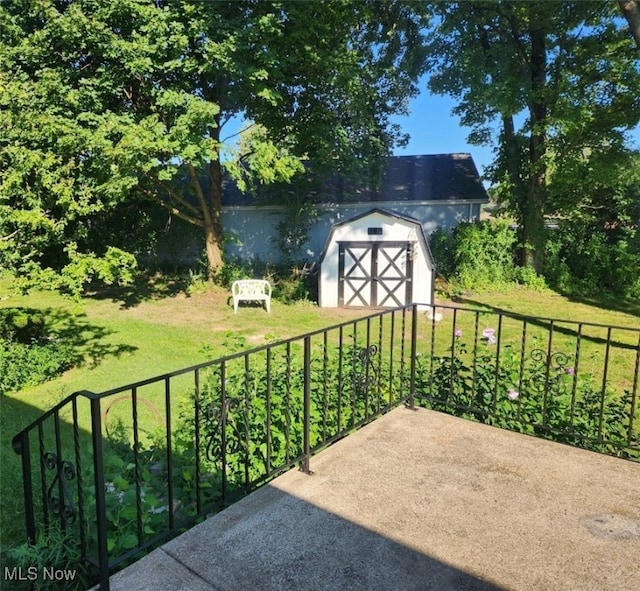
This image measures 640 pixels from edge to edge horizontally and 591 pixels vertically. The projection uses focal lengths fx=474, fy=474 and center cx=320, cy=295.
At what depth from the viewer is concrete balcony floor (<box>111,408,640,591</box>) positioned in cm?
193

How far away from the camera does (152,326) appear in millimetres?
9672

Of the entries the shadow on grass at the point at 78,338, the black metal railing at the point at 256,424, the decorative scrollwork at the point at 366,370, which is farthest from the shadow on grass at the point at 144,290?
the decorative scrollwork at the point at 366,370

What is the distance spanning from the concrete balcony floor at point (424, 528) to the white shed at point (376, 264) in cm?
876

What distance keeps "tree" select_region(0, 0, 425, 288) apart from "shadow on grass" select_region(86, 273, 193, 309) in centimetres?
274

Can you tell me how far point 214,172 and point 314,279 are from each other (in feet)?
14.1

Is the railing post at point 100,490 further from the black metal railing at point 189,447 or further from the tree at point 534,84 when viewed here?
the tree at point 534,84

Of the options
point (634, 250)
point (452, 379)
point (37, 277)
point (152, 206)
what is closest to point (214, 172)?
point (152, 206)

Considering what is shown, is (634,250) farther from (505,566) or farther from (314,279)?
(505,566)

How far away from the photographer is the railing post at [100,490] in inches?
69.6

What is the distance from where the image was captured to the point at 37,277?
18.7 feet

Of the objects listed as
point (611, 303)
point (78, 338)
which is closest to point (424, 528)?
point (78, 338)

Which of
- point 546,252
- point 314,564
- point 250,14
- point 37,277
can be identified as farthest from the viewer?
point 546,252

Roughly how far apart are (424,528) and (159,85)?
1040cm

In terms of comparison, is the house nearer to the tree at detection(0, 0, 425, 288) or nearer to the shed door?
the shed door
